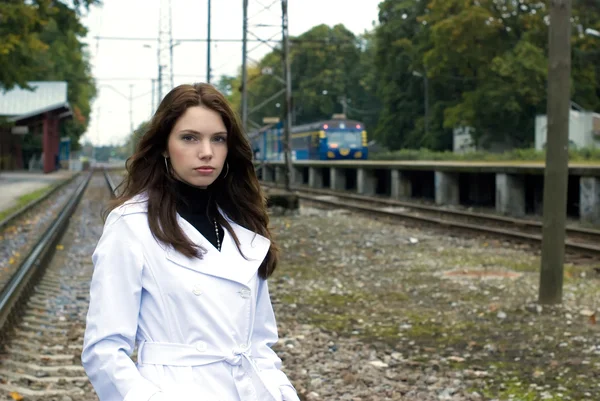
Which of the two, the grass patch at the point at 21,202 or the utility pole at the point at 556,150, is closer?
the utility pole at the point at 556,150

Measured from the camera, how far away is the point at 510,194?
22422 millimetres

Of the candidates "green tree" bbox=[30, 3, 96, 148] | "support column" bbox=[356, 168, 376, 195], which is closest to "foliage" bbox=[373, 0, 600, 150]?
"support column" bbox=[356, 168, 376, 195]

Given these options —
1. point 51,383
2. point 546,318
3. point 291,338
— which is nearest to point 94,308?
point 51,383

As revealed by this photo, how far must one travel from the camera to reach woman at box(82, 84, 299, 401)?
219 cm

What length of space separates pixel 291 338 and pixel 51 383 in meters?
2.17

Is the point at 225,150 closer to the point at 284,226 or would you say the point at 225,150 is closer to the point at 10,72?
the point at 284,226

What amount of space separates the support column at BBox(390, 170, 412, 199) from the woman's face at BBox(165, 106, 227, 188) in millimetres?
28573

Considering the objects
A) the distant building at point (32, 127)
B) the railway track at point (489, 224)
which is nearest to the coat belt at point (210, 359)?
the railway track at point (489, 224)

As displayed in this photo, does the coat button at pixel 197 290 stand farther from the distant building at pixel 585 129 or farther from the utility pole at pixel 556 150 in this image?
the distant building at pixel 585 129

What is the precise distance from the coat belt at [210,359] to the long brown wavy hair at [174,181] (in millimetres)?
217

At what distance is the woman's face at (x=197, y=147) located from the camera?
239 cm

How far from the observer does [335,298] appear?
34.1 ft

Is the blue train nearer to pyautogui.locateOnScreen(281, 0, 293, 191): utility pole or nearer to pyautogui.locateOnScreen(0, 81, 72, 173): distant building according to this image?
pyautogui.locateOnScreen(0, 81, 72, 173): distant building

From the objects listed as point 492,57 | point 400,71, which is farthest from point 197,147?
point 400,71
